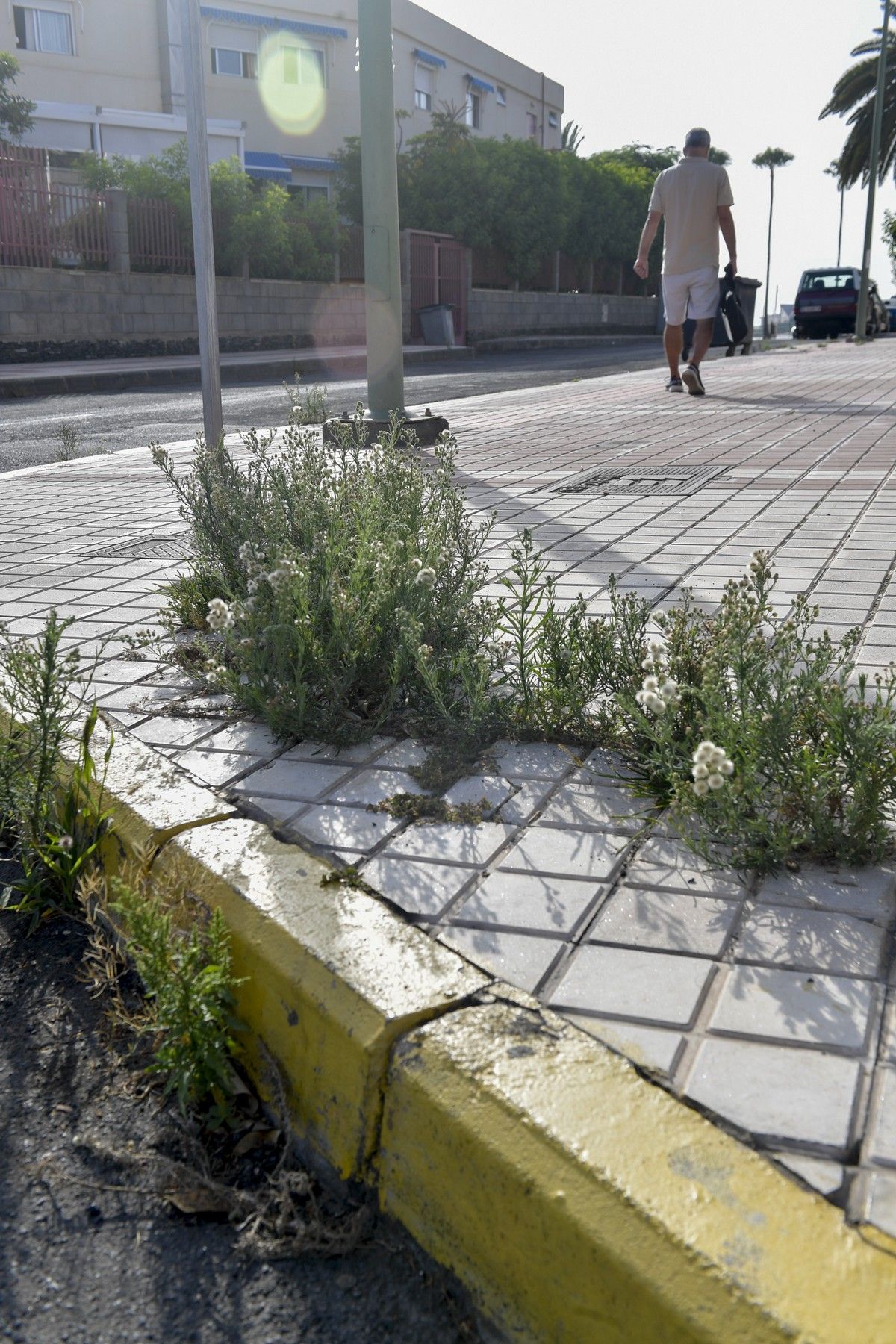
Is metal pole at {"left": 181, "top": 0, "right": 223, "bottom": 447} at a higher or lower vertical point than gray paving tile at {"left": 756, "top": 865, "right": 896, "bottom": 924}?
higher

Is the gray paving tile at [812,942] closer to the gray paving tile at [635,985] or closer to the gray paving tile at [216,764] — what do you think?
the gray paving tile at [635,985]

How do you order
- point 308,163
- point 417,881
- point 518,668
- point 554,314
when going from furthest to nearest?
point 308,163 < point 554,314 < point 518,668 < point 417,881

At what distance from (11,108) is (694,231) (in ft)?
85.3

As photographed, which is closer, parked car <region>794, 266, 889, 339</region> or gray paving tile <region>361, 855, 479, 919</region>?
gray paving tile <region>361, 855, 479, 919</region>

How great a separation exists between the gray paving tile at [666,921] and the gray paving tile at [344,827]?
54cm

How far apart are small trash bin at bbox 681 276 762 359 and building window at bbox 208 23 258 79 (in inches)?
877

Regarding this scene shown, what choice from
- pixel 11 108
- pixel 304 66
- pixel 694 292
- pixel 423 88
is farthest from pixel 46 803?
pixel 423 88

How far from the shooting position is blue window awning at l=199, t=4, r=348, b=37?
3903cm

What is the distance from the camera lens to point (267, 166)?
1561 inches

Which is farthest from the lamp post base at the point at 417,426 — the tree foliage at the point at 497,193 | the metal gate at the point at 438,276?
the tree foliage at the point at 497,193

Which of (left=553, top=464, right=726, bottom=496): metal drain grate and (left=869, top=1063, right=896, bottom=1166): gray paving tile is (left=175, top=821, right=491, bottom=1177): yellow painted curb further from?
(left=553, top=464, right=726, bottom=496): metal drain grate

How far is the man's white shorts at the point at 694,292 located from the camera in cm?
1147

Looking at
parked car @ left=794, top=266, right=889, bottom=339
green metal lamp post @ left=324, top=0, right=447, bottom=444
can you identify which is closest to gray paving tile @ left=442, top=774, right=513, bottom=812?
green metal lamp post @ left=324, top=0, right=447, bottom=444

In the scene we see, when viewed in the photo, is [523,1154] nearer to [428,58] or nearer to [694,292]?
[694,292]
